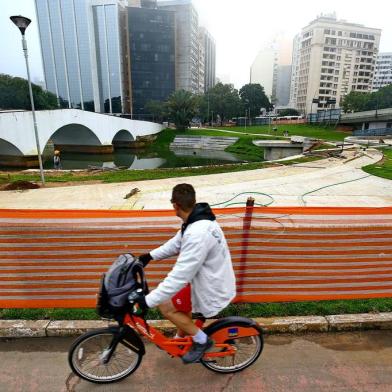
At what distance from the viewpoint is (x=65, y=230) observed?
333cm

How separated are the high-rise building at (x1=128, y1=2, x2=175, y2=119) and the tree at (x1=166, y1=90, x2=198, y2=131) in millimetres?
36076

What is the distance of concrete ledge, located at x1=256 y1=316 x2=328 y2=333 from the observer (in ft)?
11.0

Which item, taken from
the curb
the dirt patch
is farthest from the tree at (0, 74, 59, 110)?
the curb

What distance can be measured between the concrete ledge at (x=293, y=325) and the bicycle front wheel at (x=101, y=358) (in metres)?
1.50

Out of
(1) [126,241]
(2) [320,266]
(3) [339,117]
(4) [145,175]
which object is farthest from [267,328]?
(3) [339,117]

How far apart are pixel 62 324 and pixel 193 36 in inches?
4165

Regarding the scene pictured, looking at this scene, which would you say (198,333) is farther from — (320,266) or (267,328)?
(320,266)

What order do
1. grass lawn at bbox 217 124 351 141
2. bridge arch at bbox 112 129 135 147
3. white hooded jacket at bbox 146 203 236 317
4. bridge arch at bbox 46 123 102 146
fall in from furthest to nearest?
bridge arch at bbox 112 129 135 147, grass lawn at bbox 217 124 351 141, bridge arch at bbox 46 123 102 146, white hooded jacket at bbox 146 203 236 317

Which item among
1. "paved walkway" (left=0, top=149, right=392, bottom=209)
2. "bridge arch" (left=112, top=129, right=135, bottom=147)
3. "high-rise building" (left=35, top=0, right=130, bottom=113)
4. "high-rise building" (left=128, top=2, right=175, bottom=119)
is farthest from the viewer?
"high-rise building" (left=35, top=0, right=130, bottom=113)

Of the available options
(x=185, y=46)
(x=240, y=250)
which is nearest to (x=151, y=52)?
(x=185, y=46)

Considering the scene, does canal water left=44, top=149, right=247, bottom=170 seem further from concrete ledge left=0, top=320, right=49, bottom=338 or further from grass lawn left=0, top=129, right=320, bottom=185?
concrete ledge left=0, top=320, right=49, bottom=338

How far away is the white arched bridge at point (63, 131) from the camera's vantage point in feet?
78.6

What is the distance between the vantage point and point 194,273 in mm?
2180

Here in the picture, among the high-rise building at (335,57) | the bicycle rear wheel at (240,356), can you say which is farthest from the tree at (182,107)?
the high-rise building at (335,57)
